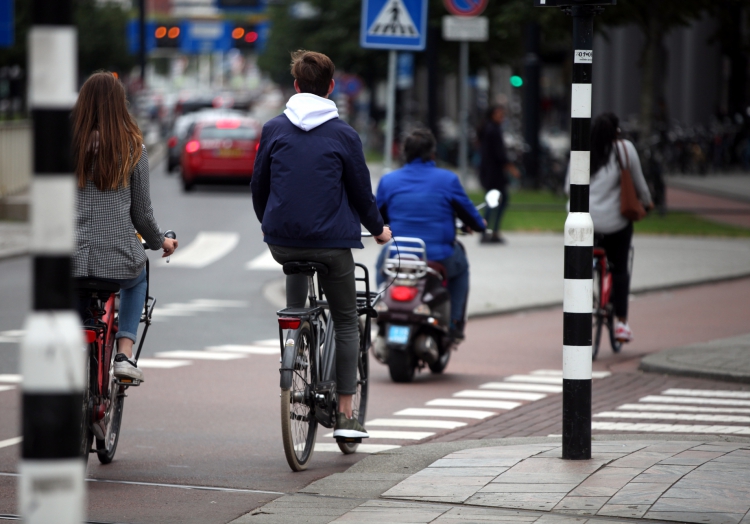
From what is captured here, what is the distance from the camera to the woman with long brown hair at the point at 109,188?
5.88m

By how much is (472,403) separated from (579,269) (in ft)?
8.45

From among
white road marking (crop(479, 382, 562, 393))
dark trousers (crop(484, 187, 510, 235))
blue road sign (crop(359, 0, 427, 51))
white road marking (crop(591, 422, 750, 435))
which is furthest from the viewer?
dark trousers (crop(484, 187, 510, 235))

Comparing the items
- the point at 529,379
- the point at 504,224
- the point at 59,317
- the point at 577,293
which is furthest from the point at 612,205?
the point at 504,224

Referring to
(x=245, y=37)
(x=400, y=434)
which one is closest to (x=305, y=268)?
(x=400, y=434)

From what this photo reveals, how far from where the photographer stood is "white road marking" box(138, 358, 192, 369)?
9633 millimetres

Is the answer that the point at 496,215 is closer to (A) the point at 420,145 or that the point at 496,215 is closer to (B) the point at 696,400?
(A) the point at 420,145

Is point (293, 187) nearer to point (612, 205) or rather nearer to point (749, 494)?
point (749, 494)

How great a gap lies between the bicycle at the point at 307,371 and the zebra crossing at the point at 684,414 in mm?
1802

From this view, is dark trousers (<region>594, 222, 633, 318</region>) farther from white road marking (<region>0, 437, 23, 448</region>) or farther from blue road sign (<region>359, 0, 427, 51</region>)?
white road marking (<region>0, 437, 23, 448</region>)

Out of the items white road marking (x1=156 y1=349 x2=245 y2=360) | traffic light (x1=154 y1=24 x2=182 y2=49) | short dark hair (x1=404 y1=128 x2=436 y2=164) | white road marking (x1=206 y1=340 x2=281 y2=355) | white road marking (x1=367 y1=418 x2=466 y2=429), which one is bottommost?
white road marking (x1=206 y1=340 x2=281 y2=355)

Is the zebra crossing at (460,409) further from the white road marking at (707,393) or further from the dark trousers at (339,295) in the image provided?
the white road marking at (707,393)

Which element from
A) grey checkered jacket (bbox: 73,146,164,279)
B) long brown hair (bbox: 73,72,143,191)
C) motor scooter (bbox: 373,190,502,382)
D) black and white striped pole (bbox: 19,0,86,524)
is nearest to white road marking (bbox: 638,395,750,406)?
motor scooter (bbox: 373,190,502,382)

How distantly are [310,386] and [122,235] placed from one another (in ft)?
3.70

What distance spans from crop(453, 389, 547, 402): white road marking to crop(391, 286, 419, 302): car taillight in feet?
2.55
